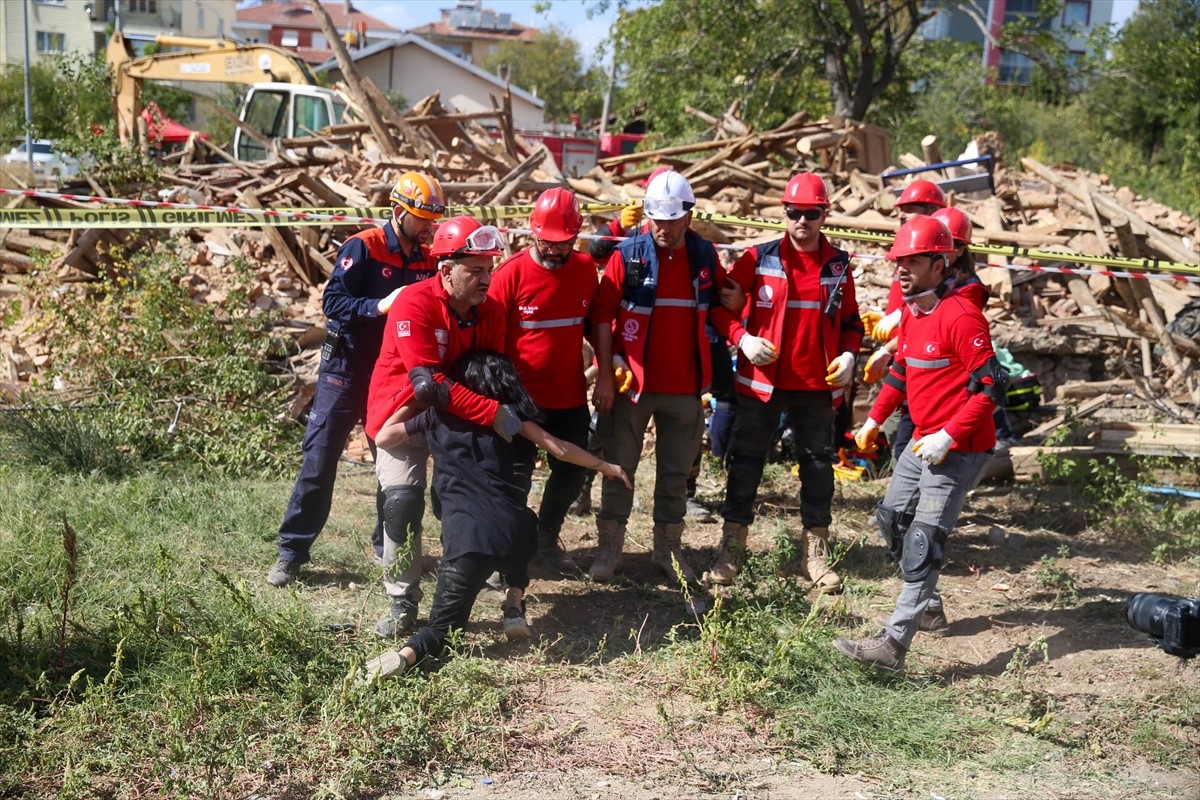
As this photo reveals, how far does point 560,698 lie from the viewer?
4875 millimetres

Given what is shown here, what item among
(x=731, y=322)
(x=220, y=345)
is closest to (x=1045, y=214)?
(x=731, y=322)

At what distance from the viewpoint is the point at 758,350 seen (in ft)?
19.6

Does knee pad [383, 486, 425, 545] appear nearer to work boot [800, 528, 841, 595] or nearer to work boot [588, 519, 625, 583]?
work boot [588, 519, 625, 583]

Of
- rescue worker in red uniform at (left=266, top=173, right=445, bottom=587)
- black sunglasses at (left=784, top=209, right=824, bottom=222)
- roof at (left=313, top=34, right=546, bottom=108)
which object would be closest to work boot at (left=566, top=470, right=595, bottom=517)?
rescue worker in red uniform at (left=266, top=173, right=445, bottom=587)

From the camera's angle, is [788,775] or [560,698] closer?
[788,775]

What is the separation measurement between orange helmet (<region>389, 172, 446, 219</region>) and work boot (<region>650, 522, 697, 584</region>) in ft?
6.90

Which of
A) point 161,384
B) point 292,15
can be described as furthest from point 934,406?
point 292,15

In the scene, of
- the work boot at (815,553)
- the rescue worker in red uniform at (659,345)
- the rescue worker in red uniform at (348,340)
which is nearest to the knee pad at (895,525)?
the work boot at (815,553)

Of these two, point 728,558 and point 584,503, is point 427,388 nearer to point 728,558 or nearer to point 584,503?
point 728,558

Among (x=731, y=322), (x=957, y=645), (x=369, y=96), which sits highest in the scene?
(x=369, y=96)

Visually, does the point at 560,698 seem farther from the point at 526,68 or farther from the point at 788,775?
the point at 526,68

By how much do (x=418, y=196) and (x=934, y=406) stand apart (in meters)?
2.70

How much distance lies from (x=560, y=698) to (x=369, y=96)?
8.92 m

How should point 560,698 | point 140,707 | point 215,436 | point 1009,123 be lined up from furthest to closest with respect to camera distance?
point 1009,123 → point 215,436 → point 560,698 → point 140,707
